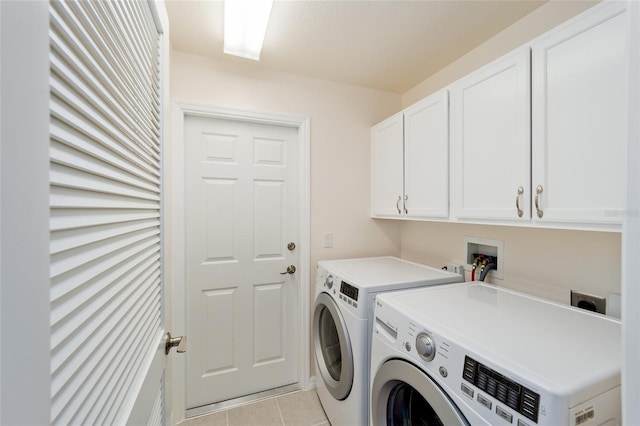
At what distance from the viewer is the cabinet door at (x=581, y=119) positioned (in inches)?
32.7

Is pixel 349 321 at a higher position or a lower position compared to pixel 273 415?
higher

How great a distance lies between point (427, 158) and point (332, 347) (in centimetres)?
135

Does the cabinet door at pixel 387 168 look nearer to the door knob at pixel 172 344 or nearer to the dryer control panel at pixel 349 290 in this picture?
the dryer control panel at pixel 349 290

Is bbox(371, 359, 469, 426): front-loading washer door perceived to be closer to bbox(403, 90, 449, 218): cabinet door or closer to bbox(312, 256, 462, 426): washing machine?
bbox(312, 256, 462, 426): washing machine

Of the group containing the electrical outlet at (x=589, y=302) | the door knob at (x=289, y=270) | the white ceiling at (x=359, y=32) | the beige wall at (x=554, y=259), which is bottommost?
the door knob at (x=289, y=270)

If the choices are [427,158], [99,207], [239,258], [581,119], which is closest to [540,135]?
[581,119]

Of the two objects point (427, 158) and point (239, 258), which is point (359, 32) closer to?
point (427, 158)

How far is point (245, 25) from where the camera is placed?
137cm

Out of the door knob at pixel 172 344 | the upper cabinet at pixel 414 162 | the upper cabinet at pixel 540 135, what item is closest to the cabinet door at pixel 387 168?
the upper cabinet at pixel 414 162

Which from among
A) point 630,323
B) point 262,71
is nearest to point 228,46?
point 262,71

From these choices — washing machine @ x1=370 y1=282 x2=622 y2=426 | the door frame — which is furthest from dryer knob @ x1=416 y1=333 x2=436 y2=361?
the door frame

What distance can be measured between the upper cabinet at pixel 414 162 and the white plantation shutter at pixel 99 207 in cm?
138

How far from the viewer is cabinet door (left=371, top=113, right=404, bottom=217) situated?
72.9 inches

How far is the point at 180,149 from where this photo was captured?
5.67 feet
